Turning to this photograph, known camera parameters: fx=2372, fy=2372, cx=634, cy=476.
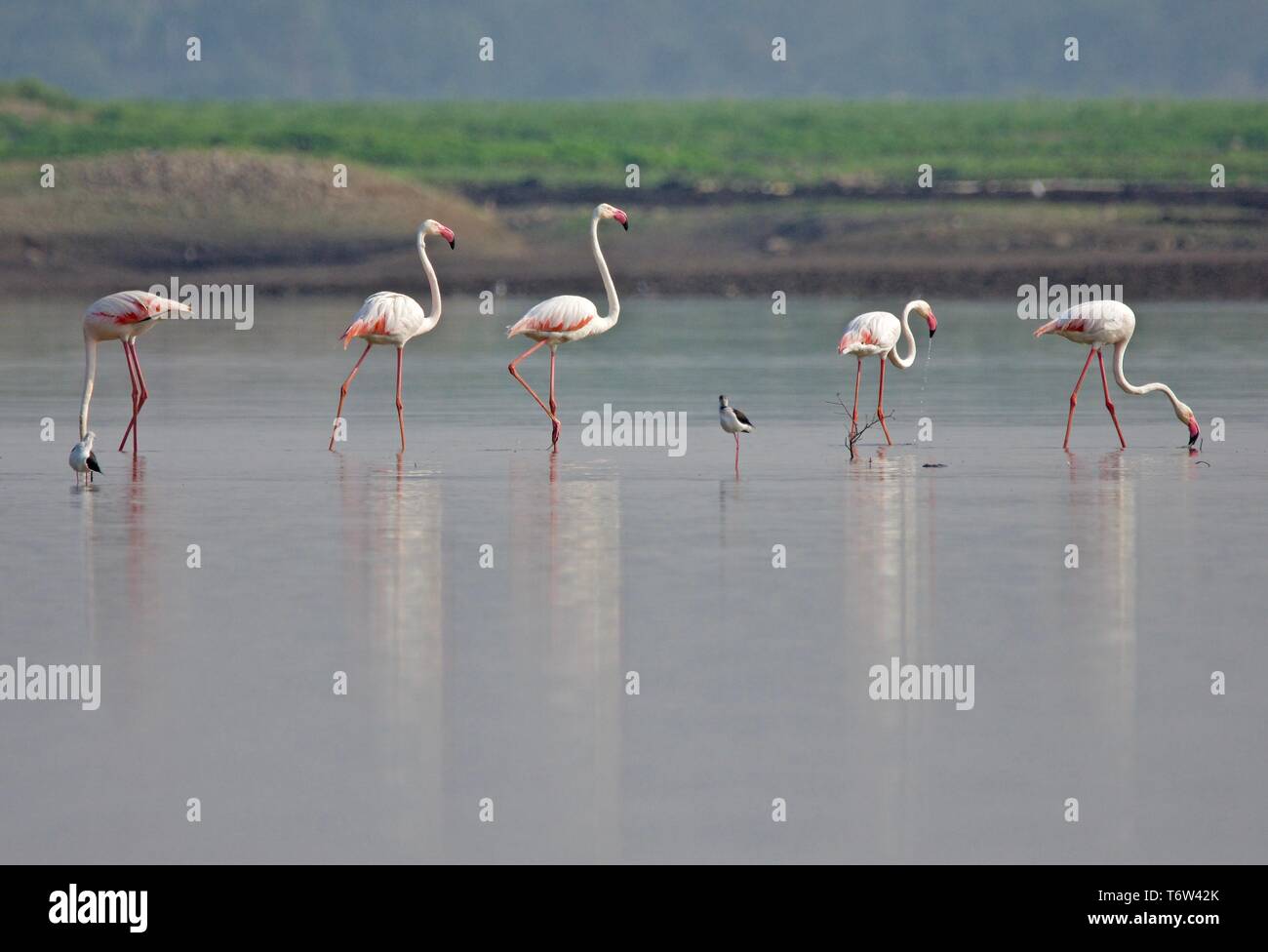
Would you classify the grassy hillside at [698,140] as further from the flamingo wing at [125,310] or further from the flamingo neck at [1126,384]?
the flamingo neck at [1126,384]

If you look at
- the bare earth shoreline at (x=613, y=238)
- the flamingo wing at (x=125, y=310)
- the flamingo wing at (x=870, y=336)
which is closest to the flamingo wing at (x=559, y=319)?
the flamingo wing at (x=870, y=336)

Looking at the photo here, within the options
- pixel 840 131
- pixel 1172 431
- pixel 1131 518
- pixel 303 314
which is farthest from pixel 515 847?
pixel 840 131

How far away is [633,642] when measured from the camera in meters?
9.12

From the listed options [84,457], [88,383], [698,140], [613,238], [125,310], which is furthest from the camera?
[698,140]

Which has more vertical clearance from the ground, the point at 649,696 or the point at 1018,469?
the point at 1018,469

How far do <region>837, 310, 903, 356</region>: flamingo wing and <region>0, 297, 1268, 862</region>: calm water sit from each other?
0.64 metres

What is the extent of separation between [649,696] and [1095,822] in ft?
6.23

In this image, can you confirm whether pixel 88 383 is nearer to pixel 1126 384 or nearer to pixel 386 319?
pixel 386 319

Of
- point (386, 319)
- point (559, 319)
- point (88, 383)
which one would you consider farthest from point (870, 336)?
point (88, 383)

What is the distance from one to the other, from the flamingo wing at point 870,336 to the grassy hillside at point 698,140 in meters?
47.2

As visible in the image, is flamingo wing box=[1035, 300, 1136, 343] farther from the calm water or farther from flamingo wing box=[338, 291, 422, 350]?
flamingo wing box=[338, 291, 422, 350]

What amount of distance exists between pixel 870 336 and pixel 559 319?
93.2 inches

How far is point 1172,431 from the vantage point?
57.5 feet
